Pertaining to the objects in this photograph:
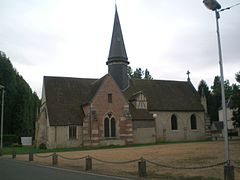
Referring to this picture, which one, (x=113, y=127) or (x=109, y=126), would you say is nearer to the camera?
(x=109, y=126)

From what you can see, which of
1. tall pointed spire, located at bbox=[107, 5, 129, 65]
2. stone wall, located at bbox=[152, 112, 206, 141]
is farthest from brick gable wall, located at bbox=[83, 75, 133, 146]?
stone wall, located at bbox=[152, 112, 206, 141]

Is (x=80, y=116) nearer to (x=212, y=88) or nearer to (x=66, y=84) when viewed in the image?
(x=66, y=84)

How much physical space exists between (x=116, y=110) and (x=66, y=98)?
6943mm

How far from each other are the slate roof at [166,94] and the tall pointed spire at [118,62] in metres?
1.82

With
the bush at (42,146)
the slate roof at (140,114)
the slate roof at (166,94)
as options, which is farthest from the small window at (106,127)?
the bush at (42,146)

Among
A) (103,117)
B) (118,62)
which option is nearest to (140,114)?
(103,117)

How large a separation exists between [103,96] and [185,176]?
3086 cm

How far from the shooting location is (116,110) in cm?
4441

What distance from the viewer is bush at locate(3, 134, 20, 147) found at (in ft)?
173

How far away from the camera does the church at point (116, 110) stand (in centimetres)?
4234

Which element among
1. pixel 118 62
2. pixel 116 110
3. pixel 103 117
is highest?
pixel 118 62

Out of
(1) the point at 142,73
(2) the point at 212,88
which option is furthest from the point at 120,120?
(2) the point at 212,88

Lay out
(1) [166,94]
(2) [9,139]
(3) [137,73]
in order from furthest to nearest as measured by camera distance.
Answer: (3) [137,73] → (2) [9,139] → (1) [166,94]

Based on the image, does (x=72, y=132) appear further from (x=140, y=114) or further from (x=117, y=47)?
(x=117, y=47)
